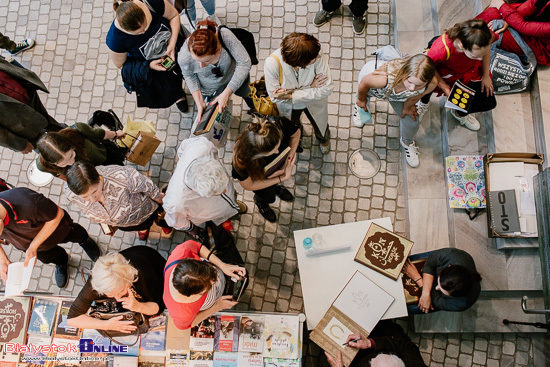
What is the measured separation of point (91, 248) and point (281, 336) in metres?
2.89

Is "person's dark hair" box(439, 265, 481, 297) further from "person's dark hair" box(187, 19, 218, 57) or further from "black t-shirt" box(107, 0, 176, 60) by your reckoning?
"black t-shirt" box(107, 0, 176, 60)

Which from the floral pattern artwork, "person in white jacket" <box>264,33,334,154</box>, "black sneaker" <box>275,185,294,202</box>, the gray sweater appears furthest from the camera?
"black sneaker" <box>275,185,294,202</box>

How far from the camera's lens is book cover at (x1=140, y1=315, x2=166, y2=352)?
3.52 m

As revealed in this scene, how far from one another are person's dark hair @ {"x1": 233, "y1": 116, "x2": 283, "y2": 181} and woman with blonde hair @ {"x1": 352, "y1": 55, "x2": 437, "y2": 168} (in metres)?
1.24

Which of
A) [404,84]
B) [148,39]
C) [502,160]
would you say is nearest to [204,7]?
[148,39]

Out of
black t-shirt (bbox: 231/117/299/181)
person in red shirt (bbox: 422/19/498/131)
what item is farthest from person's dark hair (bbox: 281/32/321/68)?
person in red shirt (bbox: 422/19/498/131)

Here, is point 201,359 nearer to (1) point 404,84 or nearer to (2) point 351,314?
(2) point 351,314

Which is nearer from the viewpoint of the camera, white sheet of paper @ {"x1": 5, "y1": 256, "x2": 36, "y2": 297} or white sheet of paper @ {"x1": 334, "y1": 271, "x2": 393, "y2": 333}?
white sheet of paper @ {"x1": 5, "y1": 256, "x2": 36, "y2": 297}

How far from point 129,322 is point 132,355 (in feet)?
1.57

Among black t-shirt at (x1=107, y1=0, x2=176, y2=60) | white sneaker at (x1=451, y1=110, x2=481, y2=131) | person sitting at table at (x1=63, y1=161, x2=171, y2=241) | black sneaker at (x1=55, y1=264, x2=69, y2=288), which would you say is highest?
black t-shirt at (x1=107, y1=0, x2=176, y2=60)

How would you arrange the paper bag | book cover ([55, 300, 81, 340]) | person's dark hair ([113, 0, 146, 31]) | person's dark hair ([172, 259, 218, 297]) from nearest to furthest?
person's dark hair ([172, 259, 218, 297])
book cover ([55, 300, 81, 340])
person's dark hair ([113, 0, 146, 31])
the paper bag

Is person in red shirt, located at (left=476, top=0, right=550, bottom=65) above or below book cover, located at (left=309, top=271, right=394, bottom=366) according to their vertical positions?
above

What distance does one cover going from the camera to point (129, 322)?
129 inches

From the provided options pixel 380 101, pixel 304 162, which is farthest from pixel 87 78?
pixel 380 101
